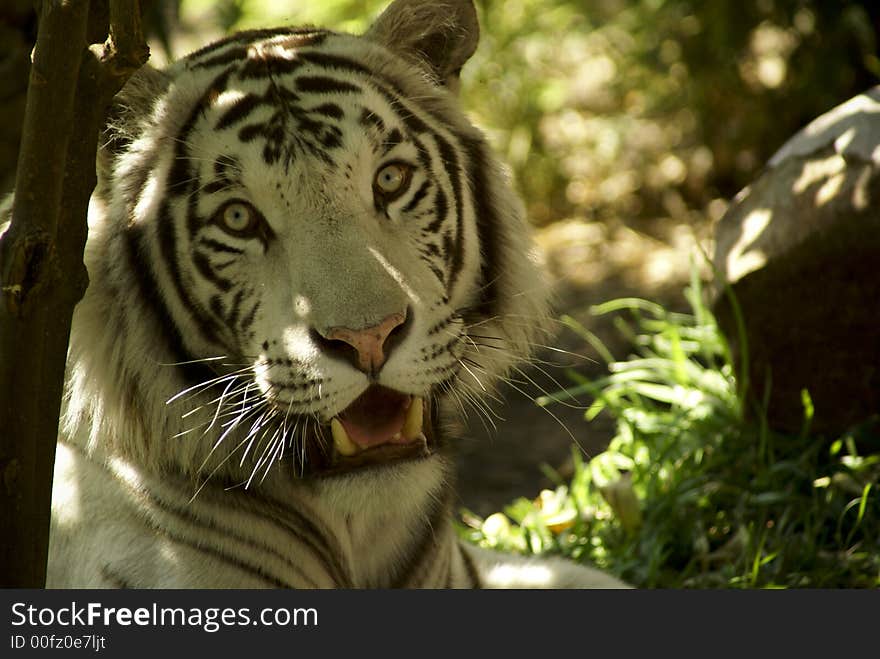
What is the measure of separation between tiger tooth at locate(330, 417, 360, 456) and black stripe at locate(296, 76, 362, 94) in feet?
2.74

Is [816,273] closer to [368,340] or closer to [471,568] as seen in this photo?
[471,568]

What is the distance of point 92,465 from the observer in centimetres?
276

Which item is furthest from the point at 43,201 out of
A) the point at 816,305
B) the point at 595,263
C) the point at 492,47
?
the point at 492,47

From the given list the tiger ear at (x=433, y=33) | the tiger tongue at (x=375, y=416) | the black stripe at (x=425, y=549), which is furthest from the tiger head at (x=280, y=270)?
the black stripe at (x=425, y=549)

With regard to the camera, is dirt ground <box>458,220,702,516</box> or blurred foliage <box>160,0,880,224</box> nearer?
dirt ground <box>458,220,702,516</box>

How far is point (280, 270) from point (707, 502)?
2.13 m

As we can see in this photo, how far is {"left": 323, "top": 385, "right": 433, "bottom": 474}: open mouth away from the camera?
2518mm

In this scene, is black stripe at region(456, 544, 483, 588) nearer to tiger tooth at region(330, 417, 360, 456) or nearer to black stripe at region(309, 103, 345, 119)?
tiger tooth at region(330, 417, 360, 456)

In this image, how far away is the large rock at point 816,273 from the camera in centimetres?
395

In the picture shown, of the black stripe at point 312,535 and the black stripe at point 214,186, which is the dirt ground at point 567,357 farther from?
the black stripe at point 214,186

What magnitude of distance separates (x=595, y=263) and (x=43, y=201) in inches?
221

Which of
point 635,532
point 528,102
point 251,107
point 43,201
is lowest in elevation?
point 635,532

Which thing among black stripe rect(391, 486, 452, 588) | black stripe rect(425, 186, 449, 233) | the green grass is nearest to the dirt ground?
the green grass

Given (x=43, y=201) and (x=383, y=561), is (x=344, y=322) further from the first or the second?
(x=383, y=561)
